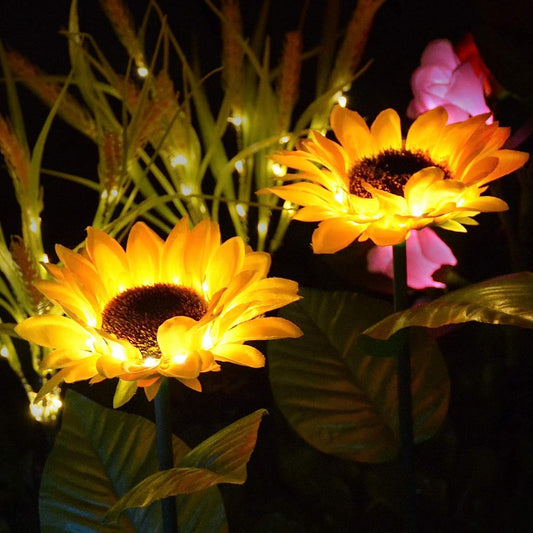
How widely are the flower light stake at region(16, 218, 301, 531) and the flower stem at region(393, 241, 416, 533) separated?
0.26 ft

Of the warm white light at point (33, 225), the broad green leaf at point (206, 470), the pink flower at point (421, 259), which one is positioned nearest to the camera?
the broad green leaf at point (206, 470)

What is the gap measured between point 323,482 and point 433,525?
4.0 inches

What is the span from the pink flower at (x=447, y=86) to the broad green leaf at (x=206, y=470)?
393 millimetres

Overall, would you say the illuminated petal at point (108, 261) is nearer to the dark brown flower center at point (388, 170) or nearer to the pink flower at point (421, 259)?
the dark brown flower center at point (388, 170)

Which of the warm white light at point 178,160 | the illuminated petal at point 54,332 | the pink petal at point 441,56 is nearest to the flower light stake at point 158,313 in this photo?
the illuminated petal at point 54,332

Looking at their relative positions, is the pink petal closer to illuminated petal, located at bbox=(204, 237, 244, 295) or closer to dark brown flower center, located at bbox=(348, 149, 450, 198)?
dark brown flower center, located at bbox=(348, 149, 450, 198)

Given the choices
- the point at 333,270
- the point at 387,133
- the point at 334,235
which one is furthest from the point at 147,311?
the point at 333,270

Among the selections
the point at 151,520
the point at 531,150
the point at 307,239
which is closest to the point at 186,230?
the point at 151,520

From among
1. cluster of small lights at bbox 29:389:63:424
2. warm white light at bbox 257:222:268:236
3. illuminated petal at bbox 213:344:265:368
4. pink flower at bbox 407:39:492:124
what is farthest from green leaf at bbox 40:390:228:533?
pink flower at bbox 407:39:492:124

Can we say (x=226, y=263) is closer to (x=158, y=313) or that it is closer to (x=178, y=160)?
Result: (x=158, y=313)

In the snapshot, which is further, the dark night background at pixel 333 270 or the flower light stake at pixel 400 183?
the dark night background at pixel 333 270

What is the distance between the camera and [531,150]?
751 mm

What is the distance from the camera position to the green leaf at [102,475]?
0.48 meters

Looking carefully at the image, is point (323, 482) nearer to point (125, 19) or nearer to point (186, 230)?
point (186, 230)
